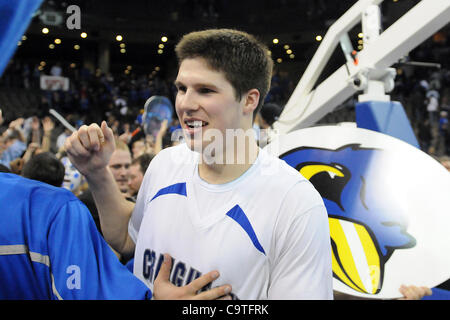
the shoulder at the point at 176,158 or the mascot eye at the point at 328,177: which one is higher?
the shoulder at the point at 176,158

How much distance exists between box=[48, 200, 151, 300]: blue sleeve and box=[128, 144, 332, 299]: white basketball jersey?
39cm

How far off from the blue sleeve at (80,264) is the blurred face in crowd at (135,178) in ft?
7.40

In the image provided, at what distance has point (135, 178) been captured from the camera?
328 centimetres

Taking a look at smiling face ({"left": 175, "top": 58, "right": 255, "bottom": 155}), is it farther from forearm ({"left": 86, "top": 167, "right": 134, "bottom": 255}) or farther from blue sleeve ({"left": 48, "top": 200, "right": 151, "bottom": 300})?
blue sleeve ({"left": 48, "top": 200, "right": 151, "bottom": 300})

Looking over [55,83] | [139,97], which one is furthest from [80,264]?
[139,97]

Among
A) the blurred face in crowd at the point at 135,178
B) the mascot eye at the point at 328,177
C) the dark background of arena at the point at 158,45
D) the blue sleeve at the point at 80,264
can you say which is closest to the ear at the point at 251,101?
the blue sleeve at the point at 80,264

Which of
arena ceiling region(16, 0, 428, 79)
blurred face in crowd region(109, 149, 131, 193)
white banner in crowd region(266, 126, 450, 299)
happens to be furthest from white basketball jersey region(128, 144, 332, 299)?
arena ceiling region(16, 0, 428, 79)

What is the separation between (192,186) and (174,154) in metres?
0.25

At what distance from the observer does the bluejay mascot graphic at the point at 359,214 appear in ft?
6.86

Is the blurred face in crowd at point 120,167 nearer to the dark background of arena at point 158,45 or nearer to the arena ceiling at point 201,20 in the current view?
the dark background of arena at point 158,45

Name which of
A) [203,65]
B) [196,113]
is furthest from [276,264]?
[203,65]

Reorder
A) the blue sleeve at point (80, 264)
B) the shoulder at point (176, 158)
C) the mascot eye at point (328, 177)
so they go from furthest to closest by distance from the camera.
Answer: the mascot eye at point (328, 177)
the shoulder at point (176, 158)
the blue sleeve at point (80, 264)

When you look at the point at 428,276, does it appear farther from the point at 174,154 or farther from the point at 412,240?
the point at 174,154

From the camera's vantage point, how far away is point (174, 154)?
1723 mm
